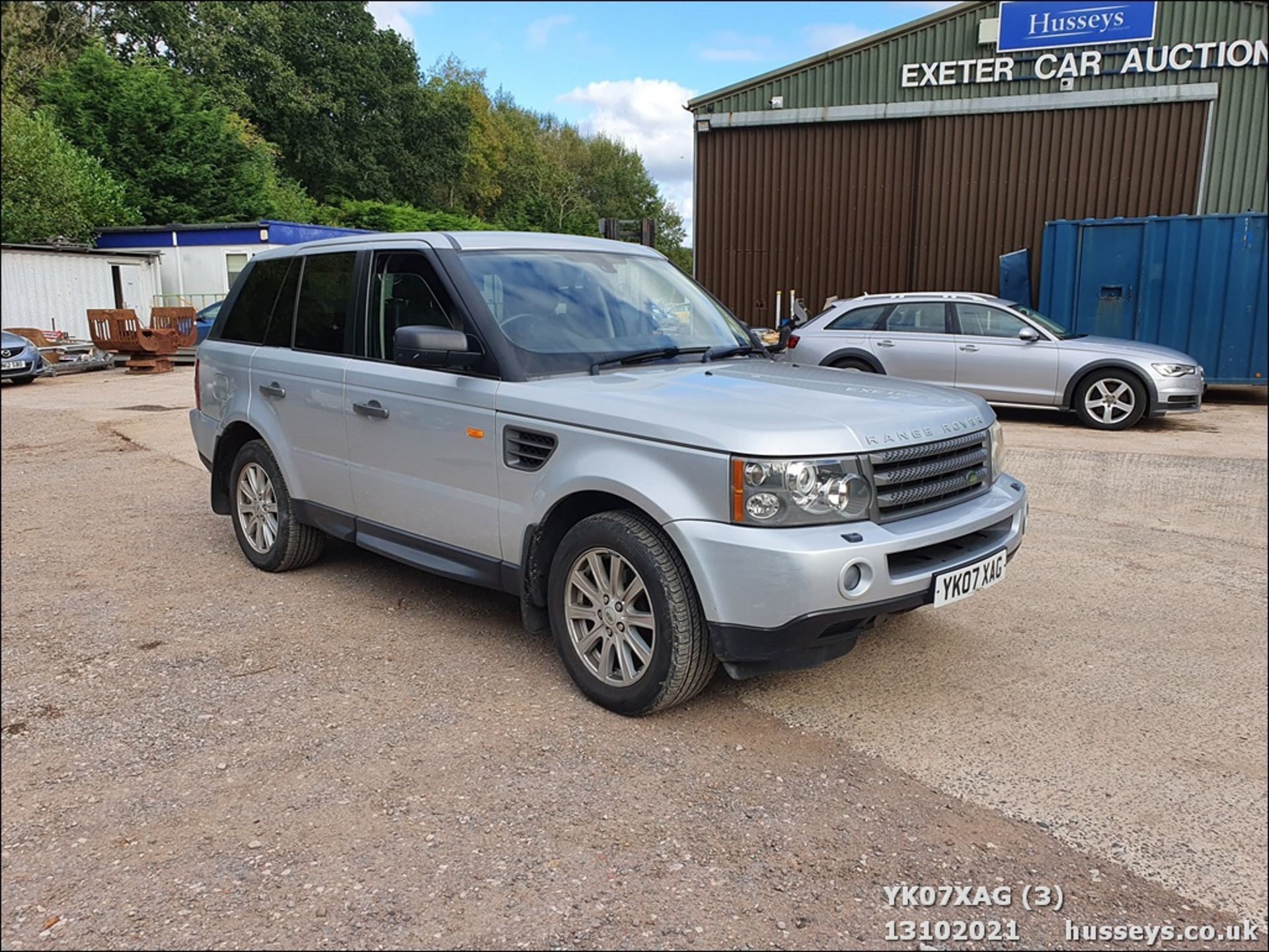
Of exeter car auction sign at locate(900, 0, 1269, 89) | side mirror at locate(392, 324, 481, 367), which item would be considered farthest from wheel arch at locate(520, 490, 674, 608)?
exeter car auction sign at locate(900, 0, 1269, 89)

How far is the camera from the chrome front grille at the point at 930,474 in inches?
129

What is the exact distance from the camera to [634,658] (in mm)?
3547

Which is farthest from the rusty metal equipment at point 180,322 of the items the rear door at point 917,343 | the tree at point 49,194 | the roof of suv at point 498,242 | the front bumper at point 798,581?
the front bumper at point 798,581

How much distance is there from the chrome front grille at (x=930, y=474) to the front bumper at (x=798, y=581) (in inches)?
3.0

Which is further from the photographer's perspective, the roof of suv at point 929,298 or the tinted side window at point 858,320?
the tinted side window at point 858,320

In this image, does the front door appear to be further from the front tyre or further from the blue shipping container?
the blue shipping container

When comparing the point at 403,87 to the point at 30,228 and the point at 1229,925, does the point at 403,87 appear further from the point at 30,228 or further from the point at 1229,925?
the point at 1229,925

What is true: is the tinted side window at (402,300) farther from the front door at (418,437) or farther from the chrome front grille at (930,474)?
the chrome front grille at (930,474)

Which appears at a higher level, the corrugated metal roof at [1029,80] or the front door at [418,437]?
the corrugated metal roof at [1029,80]

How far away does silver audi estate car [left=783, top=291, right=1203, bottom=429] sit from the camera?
1058 cm

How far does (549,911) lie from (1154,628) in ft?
10.8

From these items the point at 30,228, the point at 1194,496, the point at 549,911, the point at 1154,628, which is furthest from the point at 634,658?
the point at 30,228

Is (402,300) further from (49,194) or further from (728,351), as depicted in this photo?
(49,194)

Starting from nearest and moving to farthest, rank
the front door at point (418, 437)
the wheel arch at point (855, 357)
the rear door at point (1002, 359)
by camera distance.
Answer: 1. the front door at point (418, 437)
2. the rear door at point (1002, 359)
3. the wheel arch at point (855, 357)
